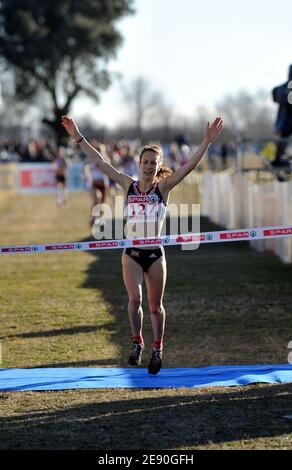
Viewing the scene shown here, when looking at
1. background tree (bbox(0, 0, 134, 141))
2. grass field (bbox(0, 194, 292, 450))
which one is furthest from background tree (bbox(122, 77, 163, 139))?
grass field (bbox(0, 194, 292, 450))

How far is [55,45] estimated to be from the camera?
189 ft

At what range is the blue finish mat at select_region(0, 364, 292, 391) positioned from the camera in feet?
25.9

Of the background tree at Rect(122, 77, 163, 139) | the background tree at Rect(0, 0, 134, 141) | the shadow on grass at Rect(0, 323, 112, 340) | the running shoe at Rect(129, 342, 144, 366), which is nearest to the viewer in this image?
the running shoe at Rect(129, 342, 144, 366)

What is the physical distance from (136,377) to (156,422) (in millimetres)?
1607

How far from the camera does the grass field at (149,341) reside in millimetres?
6344

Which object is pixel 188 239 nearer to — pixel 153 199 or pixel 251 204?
pixel 153 199

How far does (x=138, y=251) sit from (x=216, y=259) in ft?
31.2

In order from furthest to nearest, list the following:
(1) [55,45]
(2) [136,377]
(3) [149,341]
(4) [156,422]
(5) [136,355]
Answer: (1) [55,45] → (3) [149,341] → (5) [136,355] → (2) [136,377] → (4) [156,422]

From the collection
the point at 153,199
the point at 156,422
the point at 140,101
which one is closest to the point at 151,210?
the point at 153,199

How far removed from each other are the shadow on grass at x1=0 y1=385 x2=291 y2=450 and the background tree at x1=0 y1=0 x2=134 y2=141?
5208cm

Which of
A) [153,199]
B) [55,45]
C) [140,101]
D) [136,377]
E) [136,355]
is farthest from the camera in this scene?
[140,101]

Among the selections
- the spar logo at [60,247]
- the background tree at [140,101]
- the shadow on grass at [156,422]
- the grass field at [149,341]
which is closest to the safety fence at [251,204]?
the grass field at [149,341]

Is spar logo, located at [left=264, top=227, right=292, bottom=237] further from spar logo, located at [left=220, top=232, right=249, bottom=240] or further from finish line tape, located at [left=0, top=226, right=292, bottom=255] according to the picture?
spar logo, located at [left=220, top=232, right=249, bottom=240]
